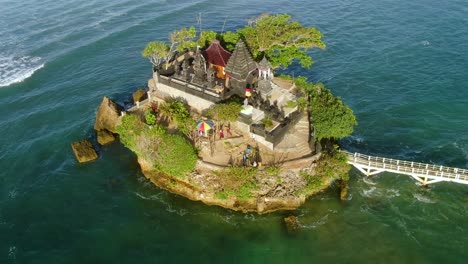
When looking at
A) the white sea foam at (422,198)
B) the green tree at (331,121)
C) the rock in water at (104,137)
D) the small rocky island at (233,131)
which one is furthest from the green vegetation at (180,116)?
the white sea foam at (422,198)

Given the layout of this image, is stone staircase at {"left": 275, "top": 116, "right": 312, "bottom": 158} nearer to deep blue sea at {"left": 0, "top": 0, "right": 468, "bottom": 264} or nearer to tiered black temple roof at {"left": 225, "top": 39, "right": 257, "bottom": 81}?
deep blue sea at {"left": 0, "top": 0, "right": 468, "bottom": 264}

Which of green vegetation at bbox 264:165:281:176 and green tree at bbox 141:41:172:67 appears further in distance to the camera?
green tree at bbox 141:41:172:67

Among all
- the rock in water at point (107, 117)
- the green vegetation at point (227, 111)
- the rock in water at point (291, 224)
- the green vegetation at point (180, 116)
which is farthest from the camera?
the rock in water at point (107, 117)

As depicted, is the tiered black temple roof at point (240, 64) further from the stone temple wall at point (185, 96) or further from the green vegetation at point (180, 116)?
the green vegetation at point (180, 116)

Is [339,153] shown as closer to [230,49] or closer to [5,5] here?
[230,49]

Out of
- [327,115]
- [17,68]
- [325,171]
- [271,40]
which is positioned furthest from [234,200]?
[17,68]

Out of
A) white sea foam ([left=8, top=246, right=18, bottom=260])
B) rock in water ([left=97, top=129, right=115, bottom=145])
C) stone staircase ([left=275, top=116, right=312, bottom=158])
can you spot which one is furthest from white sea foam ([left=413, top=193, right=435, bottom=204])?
white sea foam ([left=8, top=246, right=18, bottom=260])

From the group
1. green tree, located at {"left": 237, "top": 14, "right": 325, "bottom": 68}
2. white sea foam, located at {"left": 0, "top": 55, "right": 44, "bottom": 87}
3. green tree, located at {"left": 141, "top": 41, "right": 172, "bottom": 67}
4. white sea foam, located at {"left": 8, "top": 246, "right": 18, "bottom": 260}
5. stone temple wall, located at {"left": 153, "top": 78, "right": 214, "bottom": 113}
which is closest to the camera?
white sea foam, located at {"left": 8, "top": 246, "right": 18, "bottom": 260}

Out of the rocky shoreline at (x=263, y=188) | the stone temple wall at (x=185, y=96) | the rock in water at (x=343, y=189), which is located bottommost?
the rock in water at (x=343, y=189)

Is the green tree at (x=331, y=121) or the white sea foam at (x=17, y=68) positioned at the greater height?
the white sea foam at (x=17, y=68)
